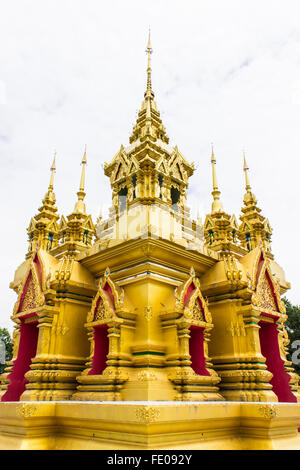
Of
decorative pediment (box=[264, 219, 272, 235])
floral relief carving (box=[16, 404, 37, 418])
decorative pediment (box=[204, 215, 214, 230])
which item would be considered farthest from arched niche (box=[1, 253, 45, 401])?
decorative pediment (box=[264, 219, 272, 235])

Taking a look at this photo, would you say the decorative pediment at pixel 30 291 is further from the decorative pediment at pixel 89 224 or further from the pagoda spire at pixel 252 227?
the pagoda spire at pixel 252 227

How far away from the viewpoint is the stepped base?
474 cm

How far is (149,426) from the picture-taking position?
4.54 metres

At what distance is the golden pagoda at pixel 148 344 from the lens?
5.42 metres

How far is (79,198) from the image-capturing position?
11.4m

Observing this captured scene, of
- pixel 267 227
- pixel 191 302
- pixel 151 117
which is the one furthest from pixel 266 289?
pixel 151 117

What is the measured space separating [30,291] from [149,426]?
470 cm

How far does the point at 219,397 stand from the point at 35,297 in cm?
446

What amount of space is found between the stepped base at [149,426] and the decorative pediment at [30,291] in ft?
7.75

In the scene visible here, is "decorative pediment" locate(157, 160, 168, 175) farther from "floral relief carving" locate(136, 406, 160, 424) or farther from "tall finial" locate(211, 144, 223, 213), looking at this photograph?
"floral relief carving" locate(136, 406, 160, 424)

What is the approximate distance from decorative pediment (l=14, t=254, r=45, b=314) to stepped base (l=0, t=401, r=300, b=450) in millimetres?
2363

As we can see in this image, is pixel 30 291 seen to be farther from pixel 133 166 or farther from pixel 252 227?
pixel 252 227

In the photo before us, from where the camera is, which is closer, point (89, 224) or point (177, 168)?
point (177, 168)
